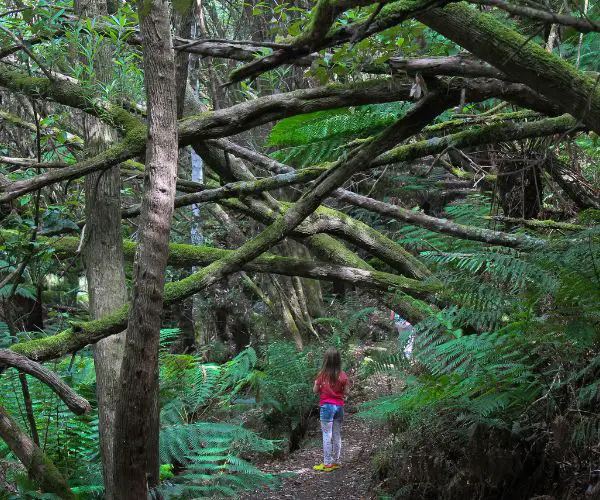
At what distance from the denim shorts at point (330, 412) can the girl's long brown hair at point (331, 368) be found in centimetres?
26

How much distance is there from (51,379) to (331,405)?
15.0 ft

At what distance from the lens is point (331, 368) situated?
753 centimetres

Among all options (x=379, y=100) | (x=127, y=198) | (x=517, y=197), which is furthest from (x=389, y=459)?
(x=127, y=198)

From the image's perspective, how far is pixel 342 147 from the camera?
432 centimetres

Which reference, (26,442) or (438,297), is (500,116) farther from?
(26,442)

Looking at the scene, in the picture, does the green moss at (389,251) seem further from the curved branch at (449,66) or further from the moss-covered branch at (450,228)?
the curved branch at (449,66)

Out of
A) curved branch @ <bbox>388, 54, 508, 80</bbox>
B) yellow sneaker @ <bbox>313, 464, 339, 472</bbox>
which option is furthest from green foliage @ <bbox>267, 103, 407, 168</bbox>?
yellow sneaker @ <bbox>313, 464, 339, 472</bbox>

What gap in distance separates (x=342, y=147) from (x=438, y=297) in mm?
2645

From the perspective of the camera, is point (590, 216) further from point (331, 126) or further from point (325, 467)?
point (325, 467)

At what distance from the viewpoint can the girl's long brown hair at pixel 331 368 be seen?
7469 mm

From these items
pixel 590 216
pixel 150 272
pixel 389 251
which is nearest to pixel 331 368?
pixel 389 251

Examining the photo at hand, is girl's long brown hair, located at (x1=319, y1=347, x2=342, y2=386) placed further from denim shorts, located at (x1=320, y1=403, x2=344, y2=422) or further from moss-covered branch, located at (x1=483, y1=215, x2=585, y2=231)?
moss-covered branch, located at (x1=483, y1=215, x2=585, y2=231)

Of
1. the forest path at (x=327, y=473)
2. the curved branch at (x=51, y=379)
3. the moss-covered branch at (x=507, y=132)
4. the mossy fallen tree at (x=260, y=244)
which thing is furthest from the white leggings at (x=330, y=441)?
the curved branch at (x=51, y=379)

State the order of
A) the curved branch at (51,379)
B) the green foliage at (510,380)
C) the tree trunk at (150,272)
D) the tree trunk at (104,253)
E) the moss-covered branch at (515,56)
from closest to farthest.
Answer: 1. the moss-covered branch at (515,56)
2. the curved branch at (51,379)
3. the tree trunk at (150,272)
4. the green foliage at (510,380)
5. the tree trunk at (104,253)
